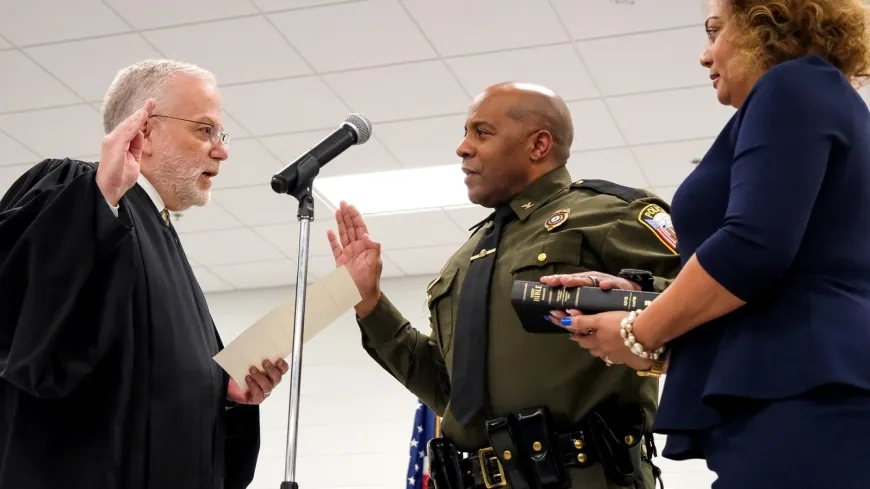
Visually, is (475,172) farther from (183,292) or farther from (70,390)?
(70,390)

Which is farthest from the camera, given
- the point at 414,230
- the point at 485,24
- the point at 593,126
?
the point at 414,230

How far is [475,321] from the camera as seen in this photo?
2.48m

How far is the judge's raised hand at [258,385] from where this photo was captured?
2398mm

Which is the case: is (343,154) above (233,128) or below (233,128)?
below

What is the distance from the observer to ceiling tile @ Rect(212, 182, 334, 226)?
22.2ft

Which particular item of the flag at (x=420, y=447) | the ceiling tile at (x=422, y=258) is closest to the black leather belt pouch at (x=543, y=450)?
the flag at (x=420, y=447)

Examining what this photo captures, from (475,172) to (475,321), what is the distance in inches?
17.8

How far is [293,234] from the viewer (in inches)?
298

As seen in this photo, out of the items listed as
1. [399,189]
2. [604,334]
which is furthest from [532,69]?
[604,334]

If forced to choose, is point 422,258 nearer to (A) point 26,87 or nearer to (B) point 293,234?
(B) point 293,234

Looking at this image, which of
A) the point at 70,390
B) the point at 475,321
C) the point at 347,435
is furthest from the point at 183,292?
the point at 347,435

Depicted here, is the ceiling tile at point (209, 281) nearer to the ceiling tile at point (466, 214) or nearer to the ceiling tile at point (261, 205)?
the ceiling tile at point (261, 205)

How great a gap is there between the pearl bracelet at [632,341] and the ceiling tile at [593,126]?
3.97 meters

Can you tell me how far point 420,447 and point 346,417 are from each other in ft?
11.0
